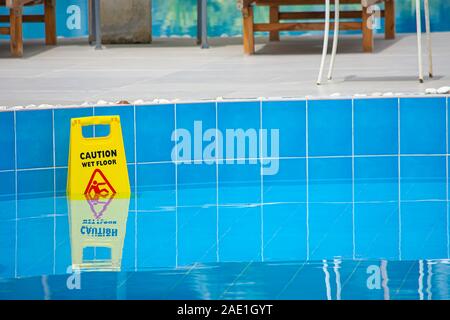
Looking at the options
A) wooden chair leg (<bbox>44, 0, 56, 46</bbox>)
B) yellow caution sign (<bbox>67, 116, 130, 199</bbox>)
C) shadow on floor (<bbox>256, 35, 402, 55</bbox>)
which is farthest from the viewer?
wooden chair leg (<bbox>44, 0, 56, 46</bbox>)

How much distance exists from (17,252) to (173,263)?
574 mm

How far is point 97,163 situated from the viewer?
531 centimetres

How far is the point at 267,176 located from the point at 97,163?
2.50 ft

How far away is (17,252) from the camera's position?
424cm

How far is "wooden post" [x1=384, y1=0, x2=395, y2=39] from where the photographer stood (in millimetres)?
9164

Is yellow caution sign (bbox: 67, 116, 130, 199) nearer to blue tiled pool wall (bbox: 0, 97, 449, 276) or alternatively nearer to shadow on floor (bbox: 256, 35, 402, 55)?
blue tiled pool wall (bbox: 0, 97, 449, 276)

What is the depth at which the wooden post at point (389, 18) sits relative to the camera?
30.1 feet

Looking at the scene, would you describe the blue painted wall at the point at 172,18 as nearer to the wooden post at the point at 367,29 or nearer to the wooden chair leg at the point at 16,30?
the wooden chair leg at the point at 16,30

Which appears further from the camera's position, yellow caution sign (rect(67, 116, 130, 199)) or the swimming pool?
yellow caution sign (rect(67, 116, 130, 199))

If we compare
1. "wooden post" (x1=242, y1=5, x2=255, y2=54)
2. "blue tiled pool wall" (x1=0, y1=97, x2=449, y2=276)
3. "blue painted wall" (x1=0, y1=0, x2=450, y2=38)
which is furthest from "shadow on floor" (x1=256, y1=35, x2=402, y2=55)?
"blue tiled pool wall" (x1=0, y1=97, x2=449, y2=276)

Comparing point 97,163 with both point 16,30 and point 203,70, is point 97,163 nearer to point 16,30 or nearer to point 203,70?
point 203,70

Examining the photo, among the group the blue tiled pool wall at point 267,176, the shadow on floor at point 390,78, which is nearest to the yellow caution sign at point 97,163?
the blue tiled pool wall at point 267,176

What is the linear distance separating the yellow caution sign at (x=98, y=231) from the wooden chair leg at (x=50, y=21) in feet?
14.3

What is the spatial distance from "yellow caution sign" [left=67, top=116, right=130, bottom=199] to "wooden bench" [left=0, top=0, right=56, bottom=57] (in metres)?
2.94
